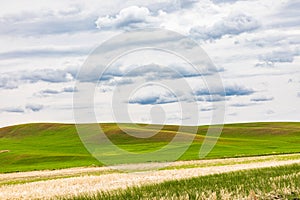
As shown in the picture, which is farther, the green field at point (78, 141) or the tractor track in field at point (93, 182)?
the green field at point (78, 141)

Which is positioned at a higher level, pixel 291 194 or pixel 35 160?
pixel 291 194

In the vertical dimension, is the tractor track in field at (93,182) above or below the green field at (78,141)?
above

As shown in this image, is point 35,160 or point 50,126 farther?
point 50,126

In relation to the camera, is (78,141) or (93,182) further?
(78,141)

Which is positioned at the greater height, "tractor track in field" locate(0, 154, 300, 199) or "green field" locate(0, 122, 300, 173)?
"tractor track in field" locate(0, 154, 300, 199)

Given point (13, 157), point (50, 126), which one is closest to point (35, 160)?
point (13, 157)

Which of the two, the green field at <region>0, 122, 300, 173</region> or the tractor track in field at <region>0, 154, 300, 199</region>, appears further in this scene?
the green field at <region>0, 122, 300, 173</region>

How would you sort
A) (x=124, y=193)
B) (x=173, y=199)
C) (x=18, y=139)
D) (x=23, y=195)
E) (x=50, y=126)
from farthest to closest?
(x=50, y=126), (x=18, y=139), (x=23, y=195), (x=124, y=193), (x=173, y=199)

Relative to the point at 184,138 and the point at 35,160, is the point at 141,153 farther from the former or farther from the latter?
the point at 184,138

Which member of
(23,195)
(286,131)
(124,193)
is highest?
(124,193)

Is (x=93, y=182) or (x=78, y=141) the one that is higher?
(x=93, y=182)

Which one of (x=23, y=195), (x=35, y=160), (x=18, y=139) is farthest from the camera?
(x=18, y=139)

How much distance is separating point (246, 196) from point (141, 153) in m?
68.6

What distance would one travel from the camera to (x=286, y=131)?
131 meters
